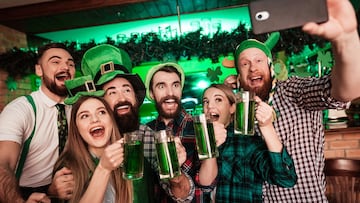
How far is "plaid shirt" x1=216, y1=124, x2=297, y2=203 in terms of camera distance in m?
1.93

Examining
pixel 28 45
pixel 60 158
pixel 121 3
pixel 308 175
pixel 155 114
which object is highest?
pixel 121 3

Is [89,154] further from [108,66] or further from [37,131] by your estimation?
[108,66]

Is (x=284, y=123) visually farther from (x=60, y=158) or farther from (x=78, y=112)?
(x=60, y=158)

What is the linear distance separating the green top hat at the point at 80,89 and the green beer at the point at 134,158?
1.49 ft

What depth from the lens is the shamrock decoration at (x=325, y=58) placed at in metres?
2.02

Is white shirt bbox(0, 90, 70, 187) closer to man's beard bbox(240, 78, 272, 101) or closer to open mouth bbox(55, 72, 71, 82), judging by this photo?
open mouth bbox(55, 72, 71, 82)

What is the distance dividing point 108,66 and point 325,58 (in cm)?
135

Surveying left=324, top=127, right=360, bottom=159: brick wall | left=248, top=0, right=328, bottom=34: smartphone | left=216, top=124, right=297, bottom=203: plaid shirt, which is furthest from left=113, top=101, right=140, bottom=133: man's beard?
left=324, top=127, right=360, bottom=159: brick wall

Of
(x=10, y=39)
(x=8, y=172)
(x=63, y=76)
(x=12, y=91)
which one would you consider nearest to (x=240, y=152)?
(x=63, y=76)

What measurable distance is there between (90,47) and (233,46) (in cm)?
→ 93

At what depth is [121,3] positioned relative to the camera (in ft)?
7.24

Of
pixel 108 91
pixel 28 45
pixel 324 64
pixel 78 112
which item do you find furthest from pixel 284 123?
pixel 28 45

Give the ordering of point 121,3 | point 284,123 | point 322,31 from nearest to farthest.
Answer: point 322,31
point 284,123
point 121,3

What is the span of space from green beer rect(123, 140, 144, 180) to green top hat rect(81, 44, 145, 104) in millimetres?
410
